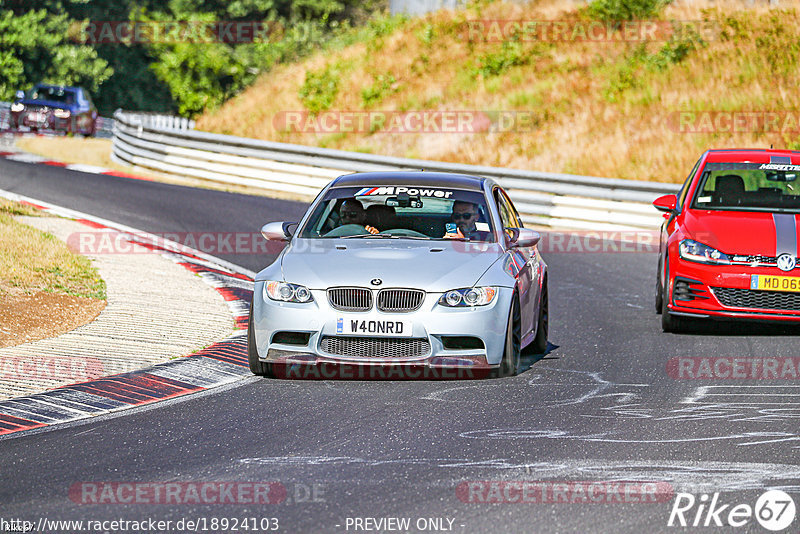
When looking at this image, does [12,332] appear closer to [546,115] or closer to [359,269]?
[359,269]

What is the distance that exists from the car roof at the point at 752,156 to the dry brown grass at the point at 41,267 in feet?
20.6

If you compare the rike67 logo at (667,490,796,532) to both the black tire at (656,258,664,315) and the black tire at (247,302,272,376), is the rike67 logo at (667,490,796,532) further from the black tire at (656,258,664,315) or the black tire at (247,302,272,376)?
the black tire at (656,258,664,315)

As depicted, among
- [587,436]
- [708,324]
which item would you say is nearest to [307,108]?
[708,324]

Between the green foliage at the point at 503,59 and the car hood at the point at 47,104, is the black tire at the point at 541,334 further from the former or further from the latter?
the car hood at the point at 47,104

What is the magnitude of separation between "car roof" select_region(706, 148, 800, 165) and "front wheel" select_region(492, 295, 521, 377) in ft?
14.7

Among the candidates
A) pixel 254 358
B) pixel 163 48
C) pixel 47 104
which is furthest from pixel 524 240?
pixel 163 48

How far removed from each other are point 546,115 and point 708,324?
1744cm

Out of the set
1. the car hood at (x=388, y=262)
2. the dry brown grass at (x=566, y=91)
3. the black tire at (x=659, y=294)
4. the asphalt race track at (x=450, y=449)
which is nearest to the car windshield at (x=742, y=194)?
the black tire at (x=659, y=294)

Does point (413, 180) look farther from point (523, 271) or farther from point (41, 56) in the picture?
point (41, 56)

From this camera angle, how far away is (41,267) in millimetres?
13133

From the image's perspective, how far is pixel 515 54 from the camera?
33.0 m

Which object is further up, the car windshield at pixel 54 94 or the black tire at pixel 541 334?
the car windshield at pixel 54 94

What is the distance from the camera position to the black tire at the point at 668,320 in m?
11.6

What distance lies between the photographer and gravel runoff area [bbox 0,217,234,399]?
9039 millimetres
